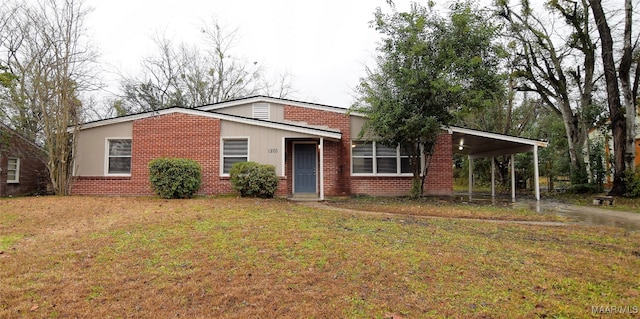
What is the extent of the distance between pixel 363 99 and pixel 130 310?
1084 cm

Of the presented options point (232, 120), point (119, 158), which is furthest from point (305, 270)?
point (119, 158)

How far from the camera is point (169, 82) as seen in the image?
29344 mm

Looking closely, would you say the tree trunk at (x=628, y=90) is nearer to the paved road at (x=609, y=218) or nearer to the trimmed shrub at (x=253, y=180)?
the paved road at (x=609, y=218)

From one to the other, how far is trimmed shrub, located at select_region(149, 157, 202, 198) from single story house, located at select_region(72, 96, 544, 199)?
1.35m

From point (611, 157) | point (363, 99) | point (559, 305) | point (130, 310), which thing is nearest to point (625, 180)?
point (611, 157)

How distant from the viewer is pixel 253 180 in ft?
38.3

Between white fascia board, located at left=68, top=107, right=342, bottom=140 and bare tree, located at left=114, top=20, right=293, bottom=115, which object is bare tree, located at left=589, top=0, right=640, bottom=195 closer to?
white fascia board, located at left=68, top=107, right=342, bottom=140

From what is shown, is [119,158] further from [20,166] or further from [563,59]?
[563,59]

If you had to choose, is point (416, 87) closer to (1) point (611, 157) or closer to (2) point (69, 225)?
(2) point (69, 225)

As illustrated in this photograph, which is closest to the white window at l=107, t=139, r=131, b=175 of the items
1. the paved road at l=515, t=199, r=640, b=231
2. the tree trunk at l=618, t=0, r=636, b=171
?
the paved road at l=515, t=199, r=640, b=231

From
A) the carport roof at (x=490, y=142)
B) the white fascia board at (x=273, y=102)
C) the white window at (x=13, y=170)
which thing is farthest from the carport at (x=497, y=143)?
the white window at (x=13, y=170)

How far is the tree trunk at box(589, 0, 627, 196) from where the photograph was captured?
1492 cm

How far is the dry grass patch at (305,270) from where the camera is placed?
322cm

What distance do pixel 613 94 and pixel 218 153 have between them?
1710cm
